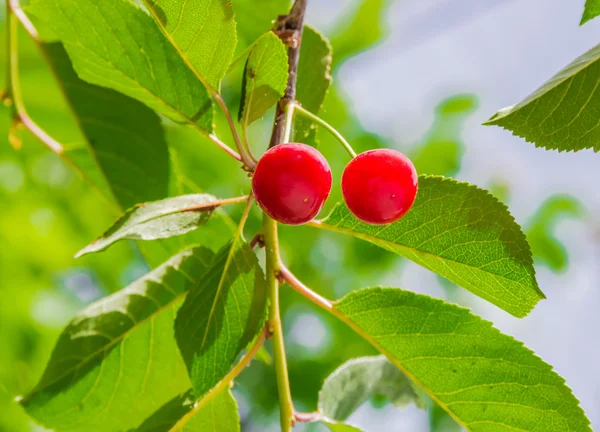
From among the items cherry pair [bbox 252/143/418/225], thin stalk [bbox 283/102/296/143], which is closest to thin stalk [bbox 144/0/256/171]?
thin stalk [bbox 283/102/296/143]

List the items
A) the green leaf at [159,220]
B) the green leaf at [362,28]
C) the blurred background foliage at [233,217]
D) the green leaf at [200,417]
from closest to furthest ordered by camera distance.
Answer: the green leaf at [159,220], the green leaf at [200,417], the blurred background foliage at [233,217], the green leaf at [362,28]

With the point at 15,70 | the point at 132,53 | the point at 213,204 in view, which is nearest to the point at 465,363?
the point at 213,204

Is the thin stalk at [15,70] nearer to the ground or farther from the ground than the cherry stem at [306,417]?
farther from the ground

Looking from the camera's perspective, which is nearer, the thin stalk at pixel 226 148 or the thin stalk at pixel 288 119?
the thin stalk at pixel 288 119

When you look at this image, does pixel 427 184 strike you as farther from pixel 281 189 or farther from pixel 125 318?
pixel 125 318

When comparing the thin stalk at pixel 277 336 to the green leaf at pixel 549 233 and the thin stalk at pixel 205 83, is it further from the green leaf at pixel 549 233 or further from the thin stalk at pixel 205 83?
the green leaf at pixel 549 233

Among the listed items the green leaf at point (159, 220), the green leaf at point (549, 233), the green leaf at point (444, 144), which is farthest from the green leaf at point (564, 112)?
the green leaf at point (549, 233)

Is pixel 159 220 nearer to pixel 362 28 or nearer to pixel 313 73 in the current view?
pixel 313 73

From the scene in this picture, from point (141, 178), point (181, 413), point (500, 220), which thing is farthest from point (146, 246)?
point (500, 220)
